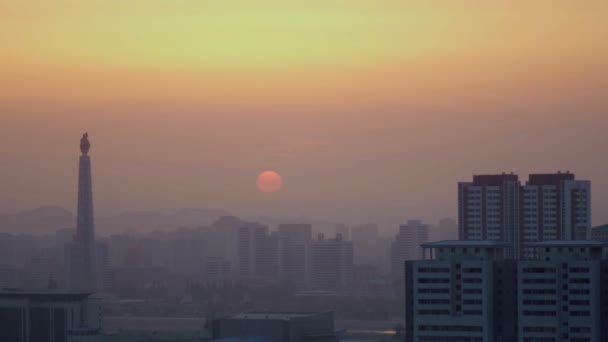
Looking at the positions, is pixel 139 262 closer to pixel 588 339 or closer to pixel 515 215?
pixel 515 215

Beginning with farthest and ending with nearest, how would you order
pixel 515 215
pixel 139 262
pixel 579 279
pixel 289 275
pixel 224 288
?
pixel 139 262 < pixel 289 275 < pixel 224 288 < pixel 515 215 < pixel 579 279

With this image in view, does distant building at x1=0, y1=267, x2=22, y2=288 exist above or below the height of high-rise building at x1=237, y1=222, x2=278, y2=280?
below

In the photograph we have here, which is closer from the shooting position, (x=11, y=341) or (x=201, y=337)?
(x=11, y=341)

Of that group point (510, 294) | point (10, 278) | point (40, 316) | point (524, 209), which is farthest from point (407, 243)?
point (510, 294)

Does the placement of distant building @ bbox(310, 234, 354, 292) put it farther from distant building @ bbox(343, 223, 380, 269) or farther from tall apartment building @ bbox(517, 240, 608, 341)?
tall apartment building @ bbox(517, 240, 608, 341)

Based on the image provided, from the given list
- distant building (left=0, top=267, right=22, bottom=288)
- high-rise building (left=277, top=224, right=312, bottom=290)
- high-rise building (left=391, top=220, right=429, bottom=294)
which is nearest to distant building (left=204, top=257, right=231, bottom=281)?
high-rise building (left=277, top=224, right=312, bottom=290)

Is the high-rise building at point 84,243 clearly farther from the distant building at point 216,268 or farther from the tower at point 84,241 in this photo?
the distant building at point 216,268

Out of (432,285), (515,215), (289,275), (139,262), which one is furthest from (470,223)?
(139,262)
